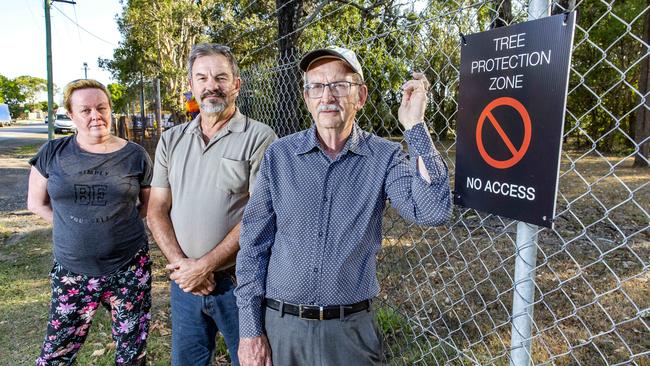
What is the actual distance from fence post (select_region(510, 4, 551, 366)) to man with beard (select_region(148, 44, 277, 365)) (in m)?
1.38

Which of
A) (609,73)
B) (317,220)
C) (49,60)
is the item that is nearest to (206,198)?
(317,220)

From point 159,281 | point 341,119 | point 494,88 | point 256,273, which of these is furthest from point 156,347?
point 494,88

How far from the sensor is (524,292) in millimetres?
1580

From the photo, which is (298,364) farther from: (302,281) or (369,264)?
(369,264)

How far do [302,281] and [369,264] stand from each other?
0.29 meters

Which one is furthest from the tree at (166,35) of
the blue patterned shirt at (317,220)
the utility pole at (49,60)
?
the blue patterned shirt at (317,220)

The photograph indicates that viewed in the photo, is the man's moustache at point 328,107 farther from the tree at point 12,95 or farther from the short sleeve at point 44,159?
the tree at point 12,95

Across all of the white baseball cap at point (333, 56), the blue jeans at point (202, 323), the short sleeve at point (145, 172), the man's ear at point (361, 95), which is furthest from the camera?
the short sleeve at point (145, 172)

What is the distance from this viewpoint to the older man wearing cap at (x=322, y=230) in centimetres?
186

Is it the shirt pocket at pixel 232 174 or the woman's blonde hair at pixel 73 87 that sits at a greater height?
the woman's blonde hair at pixel 73 87

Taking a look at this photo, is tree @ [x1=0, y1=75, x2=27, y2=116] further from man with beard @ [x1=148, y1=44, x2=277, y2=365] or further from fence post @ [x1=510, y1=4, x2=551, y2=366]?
fence post @ [x1=510, y1=4, x2=551, y2=366]

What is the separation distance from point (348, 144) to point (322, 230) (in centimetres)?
37

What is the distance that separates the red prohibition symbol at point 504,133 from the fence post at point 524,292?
0.23m

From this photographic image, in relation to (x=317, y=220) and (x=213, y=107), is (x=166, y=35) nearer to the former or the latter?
(x=213, y=107)
